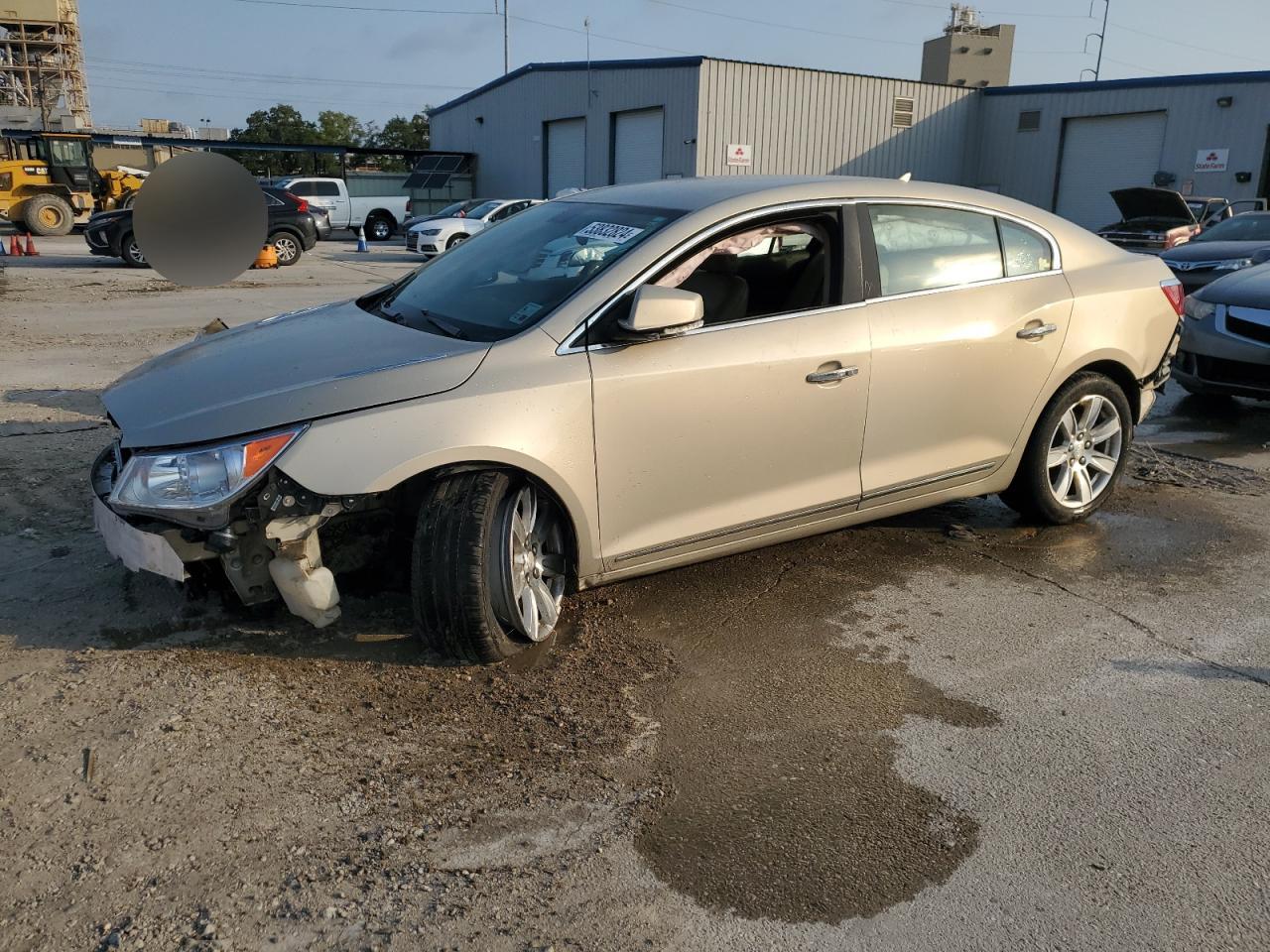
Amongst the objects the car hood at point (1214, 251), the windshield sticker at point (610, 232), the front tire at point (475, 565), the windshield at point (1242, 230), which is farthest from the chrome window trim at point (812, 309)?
the windshield at point (1242, 230)

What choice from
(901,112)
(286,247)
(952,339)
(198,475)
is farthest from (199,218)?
(901,112)

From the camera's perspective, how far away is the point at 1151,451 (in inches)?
280

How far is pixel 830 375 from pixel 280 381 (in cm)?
203

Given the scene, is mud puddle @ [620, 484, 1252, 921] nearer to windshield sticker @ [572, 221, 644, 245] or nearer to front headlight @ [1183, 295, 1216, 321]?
windshield sticker @ [572, 221, 644, 245]

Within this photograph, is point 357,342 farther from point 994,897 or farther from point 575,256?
point 994,897

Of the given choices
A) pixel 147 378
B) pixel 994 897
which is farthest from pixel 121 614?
pixel 994 897

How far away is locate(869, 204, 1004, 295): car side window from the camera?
4.40 meters

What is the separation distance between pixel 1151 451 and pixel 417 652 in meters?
→ 5.47

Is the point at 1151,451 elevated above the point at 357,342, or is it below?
below

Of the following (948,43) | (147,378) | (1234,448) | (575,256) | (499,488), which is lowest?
(1234,448)

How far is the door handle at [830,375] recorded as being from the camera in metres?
4.07

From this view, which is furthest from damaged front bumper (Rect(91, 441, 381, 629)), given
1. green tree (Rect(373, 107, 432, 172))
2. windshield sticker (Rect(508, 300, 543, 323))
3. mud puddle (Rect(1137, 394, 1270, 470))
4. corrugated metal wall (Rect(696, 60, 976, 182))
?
green tree (Rect(373, 107, 432, 172))

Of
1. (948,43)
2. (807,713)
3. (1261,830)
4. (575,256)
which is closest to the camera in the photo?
(1261,830)

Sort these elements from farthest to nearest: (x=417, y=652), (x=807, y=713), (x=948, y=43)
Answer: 1. (x=948, y=43)
2. (x=417, y=652)
3. (x=807, y=713)
